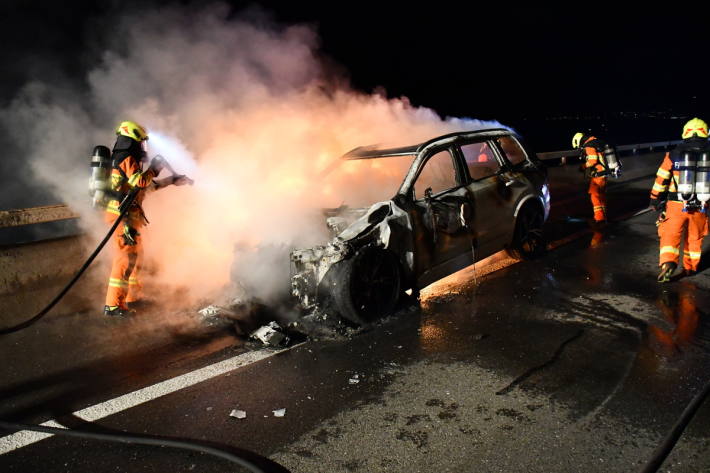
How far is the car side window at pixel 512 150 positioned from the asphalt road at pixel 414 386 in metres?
1.77

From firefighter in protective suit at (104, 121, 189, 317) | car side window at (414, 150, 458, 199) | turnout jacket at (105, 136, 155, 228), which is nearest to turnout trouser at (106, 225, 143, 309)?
firefighter in protective suit at (104, 121, 189, 317)

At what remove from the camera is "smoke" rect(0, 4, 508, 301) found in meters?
5.93

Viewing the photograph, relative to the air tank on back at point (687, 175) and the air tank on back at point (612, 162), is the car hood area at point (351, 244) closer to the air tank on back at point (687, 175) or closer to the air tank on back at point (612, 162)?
the air tank on back at point (687, 175)

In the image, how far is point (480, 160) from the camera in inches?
248

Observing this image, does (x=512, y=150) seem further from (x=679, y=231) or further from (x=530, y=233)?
(x=679, y=231)

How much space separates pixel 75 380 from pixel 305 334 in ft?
6.06

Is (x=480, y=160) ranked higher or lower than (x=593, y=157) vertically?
higher

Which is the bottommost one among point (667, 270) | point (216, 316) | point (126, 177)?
point (667, 270)

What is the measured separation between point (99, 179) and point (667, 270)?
20.2ft

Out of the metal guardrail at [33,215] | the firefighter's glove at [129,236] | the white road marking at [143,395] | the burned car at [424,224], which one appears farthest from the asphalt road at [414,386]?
the metal guardrail at [33,215]

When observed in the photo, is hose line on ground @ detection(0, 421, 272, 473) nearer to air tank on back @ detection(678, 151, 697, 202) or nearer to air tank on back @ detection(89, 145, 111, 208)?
air tank on back @ detection(89, 145, 111, 208)

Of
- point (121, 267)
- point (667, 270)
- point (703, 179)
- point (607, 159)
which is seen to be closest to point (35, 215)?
point (121, 267)

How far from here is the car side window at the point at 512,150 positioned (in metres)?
6.69

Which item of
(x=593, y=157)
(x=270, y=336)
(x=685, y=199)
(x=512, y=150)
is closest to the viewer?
(x=270, y=336)
